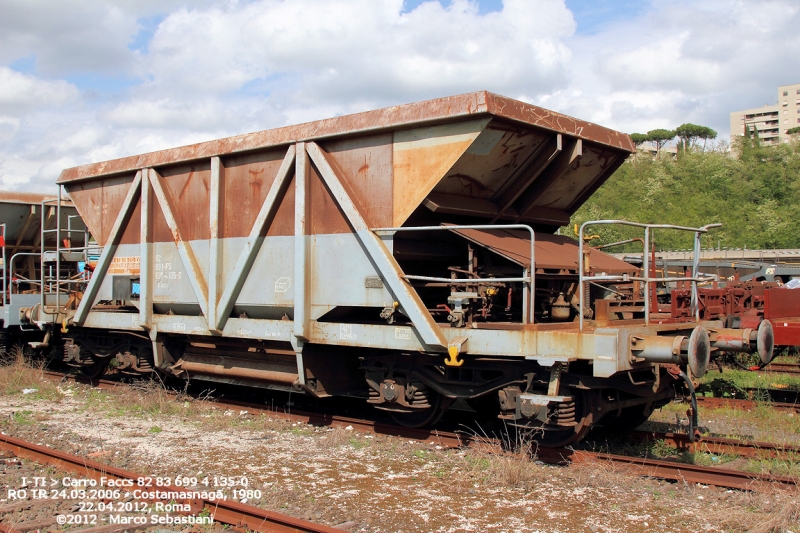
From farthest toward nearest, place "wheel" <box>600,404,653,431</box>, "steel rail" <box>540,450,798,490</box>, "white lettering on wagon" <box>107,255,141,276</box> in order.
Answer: "white lettering on wagon" <box>107,255,141,276</box> < "wheel" <box>600,404,653,431</box> < "steel rail" <box>540,450,798,490</box>

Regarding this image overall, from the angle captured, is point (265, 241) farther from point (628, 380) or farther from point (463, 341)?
point (628, 380)

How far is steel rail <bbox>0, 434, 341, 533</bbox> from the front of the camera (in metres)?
4.96

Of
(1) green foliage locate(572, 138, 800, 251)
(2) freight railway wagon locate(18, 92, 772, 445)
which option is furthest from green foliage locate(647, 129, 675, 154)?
(2) freight railway wagon locate(18, 92, 772, 445)

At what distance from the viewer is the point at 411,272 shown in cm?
831

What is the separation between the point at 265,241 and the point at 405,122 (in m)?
2.59

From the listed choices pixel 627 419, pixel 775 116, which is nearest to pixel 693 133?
pixel 775 116

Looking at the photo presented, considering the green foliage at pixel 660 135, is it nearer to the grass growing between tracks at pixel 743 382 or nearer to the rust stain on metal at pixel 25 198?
the grass growing between tracks at pixel 743 382

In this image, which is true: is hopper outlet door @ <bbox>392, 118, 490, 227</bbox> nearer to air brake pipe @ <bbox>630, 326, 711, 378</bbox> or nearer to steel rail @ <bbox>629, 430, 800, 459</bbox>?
air brake pipe @ <bbox>630, 326, 711, 378</bbox>

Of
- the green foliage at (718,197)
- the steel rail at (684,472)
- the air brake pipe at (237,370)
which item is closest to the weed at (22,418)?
the air brake pipe at (237,370)

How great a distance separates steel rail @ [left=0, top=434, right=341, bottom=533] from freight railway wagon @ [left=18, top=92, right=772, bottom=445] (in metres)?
2.48

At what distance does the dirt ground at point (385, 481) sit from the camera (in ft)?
17.2

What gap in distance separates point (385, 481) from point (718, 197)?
5799cm

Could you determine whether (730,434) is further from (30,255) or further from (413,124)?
(30,255)

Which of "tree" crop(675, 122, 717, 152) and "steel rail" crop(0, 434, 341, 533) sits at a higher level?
"tree" crop(675, 122, 717, 152)
